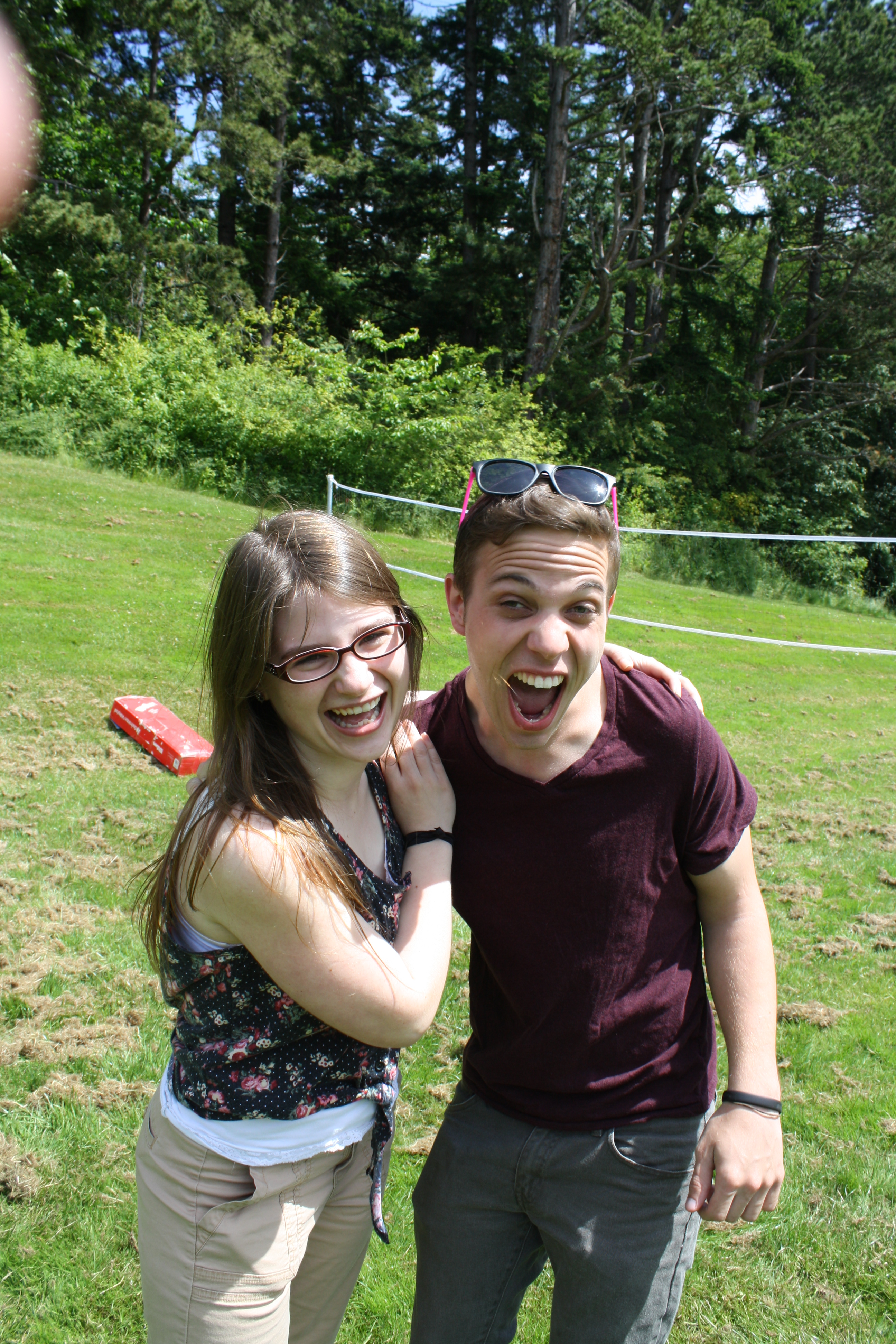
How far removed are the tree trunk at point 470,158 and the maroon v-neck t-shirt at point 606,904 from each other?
29.2 meters

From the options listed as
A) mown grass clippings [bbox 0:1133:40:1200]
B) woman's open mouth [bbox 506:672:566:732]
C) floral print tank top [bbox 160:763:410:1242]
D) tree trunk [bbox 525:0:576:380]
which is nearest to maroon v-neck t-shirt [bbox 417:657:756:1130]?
woman's open mouth [bbox 506:672:566:732]

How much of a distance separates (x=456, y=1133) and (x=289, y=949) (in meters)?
0.73

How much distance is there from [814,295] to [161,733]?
98.6 feet

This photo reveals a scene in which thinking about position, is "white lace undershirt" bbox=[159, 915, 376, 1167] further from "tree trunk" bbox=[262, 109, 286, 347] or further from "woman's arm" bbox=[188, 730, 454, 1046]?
"tree trunk" bbox=[262, 109, 286, 347]

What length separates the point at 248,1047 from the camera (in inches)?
60.5

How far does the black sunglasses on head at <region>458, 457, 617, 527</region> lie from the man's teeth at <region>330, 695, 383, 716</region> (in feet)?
1.44

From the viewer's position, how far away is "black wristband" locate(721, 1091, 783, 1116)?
1.71 meters

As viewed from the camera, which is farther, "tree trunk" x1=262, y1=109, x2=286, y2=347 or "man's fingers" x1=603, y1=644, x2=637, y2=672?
"tree trunk" x1=262, y1=109, x2=286, y2=347

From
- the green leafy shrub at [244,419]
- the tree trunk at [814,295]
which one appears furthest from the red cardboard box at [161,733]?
the tree trunk at [814,295]

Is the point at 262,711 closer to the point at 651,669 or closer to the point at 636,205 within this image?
the point at 651,669

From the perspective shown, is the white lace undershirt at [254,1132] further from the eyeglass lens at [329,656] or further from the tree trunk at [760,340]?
the tree trunk at [760,340]

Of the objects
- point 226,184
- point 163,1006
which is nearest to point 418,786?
point 163,1006

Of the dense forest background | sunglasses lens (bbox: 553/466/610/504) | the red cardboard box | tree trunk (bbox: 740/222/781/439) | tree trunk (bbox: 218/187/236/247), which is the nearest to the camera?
sunglasses lens (bbox: 553/466/610/504)

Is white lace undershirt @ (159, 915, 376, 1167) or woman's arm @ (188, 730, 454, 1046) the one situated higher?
woman's arm @ (188, 730, 454, 1046)
